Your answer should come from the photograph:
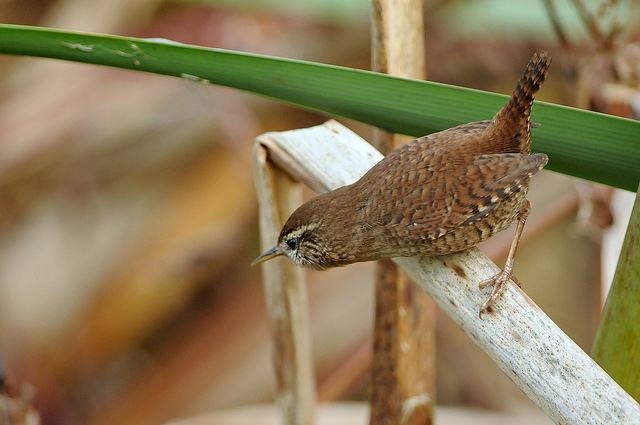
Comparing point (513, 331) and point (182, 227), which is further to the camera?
point (182, 227)

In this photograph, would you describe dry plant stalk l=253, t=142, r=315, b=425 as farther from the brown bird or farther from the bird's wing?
the bird's wing

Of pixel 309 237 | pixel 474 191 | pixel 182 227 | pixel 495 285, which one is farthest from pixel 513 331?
pixel 182 227

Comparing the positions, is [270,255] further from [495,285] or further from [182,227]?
[182,227]

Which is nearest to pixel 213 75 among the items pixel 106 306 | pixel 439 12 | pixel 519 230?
pixel 519 230

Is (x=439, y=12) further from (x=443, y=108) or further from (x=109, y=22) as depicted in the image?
(x=443, y=108)

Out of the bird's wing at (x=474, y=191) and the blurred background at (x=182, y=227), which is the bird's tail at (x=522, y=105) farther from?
the blurred background at (x=182, y=227)
